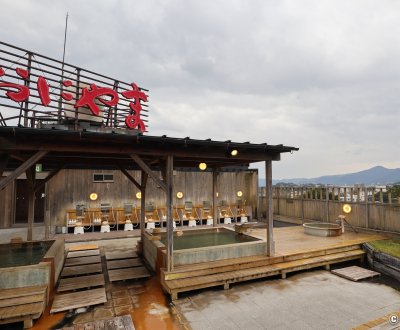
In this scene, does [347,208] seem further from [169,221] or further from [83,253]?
[83,253]

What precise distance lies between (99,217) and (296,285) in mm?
11322

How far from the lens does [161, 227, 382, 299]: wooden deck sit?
663cm

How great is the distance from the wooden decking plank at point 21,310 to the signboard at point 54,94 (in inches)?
241

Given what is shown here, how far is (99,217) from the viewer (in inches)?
565

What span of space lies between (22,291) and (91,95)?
8.73m

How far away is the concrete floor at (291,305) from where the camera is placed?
5.07 m

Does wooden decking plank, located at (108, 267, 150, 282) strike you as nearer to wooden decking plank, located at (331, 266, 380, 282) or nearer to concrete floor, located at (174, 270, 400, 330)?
concrete floor, located at (174, 270, 400, 330)

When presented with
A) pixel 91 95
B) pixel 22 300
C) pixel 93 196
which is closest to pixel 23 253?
pixel 22 300

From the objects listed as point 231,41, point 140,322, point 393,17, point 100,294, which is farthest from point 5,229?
point 393,17

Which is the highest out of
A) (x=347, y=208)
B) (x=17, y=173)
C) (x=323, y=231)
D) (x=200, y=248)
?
(x=17, y=173)

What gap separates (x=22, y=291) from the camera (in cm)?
545

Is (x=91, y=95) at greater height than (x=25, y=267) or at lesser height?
greater

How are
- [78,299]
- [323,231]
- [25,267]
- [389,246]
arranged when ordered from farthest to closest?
[323,231]
[389,246]
[78,299]
[25,267]

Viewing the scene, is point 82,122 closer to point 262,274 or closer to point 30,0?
point 30,0
